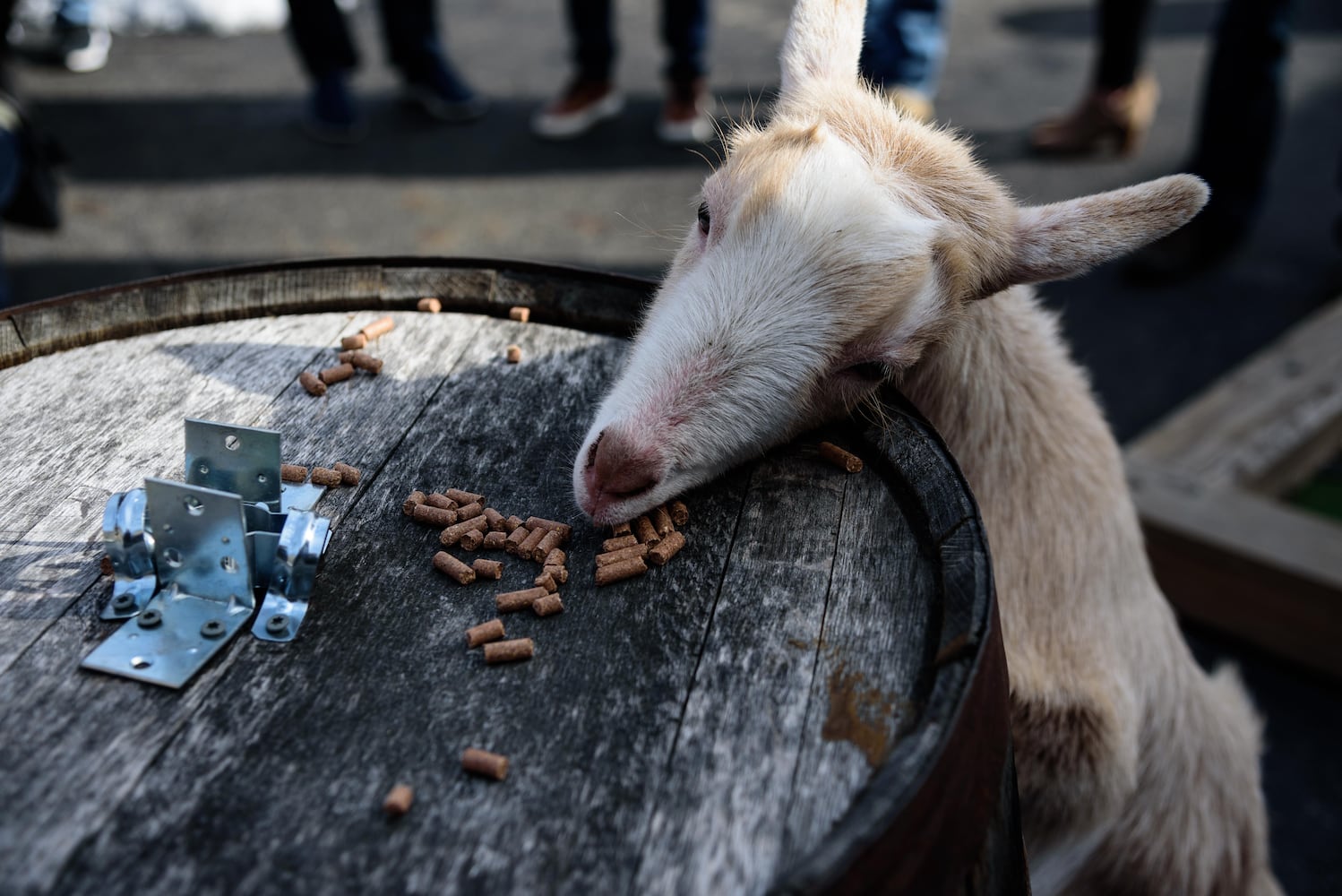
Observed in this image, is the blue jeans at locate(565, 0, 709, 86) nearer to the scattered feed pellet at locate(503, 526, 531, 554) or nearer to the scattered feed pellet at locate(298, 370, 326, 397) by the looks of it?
the scattered feed pellet at locate(298, 370, 326, 397)

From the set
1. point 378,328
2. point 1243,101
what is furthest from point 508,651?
point 1243,101

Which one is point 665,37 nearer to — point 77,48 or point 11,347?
point 77,48

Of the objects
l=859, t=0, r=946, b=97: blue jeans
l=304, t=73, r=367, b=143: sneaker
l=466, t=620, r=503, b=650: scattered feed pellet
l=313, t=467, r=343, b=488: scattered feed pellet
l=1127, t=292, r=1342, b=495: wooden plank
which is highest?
l=859, t=0, r=946, b=97: blue jeans

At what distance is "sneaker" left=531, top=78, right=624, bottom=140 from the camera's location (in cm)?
626

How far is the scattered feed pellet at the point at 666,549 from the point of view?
1.47 m

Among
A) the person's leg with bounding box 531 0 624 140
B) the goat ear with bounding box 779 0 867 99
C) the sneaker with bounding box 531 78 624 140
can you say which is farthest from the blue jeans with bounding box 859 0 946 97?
the goat ear with bounding box 779 0 867 99

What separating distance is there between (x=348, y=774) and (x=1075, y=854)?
1.60 metres

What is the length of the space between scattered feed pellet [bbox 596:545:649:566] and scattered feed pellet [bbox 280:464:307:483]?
18.9 inches

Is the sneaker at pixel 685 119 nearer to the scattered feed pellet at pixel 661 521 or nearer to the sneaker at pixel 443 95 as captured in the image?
the sneaker at pixel 443 95

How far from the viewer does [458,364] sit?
1869 millimetres

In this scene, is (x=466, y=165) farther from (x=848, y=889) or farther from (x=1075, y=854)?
(x=848, y=889)

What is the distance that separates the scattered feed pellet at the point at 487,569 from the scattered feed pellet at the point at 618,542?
0.16 m

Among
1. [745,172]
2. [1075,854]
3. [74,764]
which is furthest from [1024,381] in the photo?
[74,764]

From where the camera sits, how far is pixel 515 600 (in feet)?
4.56
